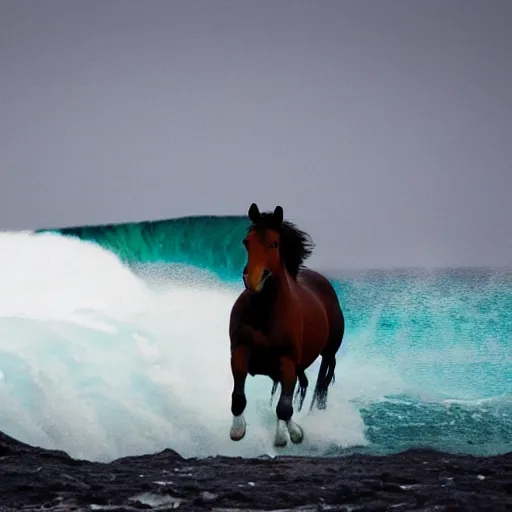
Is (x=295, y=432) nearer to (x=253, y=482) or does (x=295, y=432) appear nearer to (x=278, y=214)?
(x=253, y=482)

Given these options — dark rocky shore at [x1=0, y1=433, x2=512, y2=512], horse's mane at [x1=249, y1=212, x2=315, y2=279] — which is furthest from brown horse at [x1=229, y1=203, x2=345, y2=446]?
dark rocky shore at [x1=0, y1=433, x2=512, y2=512]

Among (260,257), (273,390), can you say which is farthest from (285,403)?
(260,257)

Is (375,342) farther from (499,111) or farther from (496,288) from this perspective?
(499,111)

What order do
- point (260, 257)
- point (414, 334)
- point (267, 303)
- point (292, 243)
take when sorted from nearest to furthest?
point (260, 257) < point (267, 303) < point (292, 243) < point (414, 334)

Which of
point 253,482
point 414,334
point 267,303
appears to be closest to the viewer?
point 253,482

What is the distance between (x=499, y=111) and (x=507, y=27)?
12.5 inches

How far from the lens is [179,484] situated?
2.43 metres

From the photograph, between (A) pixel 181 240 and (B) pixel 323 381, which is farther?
(A) pixel 181 240

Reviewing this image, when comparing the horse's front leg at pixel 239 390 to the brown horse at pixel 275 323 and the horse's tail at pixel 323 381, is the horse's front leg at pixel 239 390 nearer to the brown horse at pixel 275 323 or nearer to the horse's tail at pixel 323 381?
the brown horse at pixel 275 323

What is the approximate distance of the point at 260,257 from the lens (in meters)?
2.55

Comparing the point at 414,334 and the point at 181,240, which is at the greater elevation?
the point at 181,240

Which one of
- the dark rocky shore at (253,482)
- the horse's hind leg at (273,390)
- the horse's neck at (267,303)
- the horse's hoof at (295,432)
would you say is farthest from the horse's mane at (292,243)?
the dark rocky shore at (253,482)

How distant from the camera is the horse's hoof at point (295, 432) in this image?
2.72m

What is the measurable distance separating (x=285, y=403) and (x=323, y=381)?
0.25 meters
